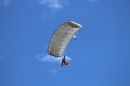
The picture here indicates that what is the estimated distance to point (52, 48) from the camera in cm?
5566

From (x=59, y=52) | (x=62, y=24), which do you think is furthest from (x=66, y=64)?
(x=62, y=24)

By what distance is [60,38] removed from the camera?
5484 cm

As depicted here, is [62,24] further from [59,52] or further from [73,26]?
[59,52]

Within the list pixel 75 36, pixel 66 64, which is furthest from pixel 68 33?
pixel 66 64

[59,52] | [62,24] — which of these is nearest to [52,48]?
[59,52]

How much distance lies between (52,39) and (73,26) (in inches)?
182

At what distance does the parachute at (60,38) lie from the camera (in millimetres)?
53219

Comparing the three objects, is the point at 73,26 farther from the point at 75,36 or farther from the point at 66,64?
the point at 66,64

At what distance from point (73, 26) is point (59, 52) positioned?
6.31m

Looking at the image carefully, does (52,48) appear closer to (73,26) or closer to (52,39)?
(52,39)

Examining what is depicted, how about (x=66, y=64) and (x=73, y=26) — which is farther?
(x=66, y=64)

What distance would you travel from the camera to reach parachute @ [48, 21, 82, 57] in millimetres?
53219

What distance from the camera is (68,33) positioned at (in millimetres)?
54656

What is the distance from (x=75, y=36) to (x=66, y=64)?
4804mm
